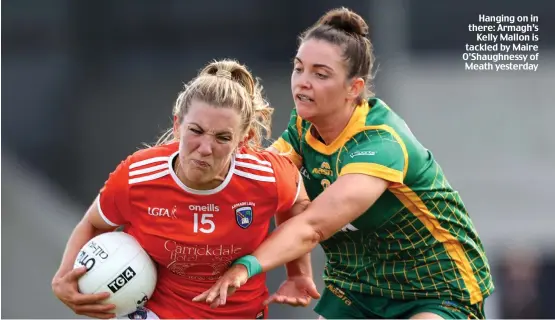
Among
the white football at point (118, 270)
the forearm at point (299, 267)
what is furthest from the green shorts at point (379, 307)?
the white football at point (118, 270)

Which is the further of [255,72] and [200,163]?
[255,72]

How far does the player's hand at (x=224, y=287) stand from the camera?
3.36 meters

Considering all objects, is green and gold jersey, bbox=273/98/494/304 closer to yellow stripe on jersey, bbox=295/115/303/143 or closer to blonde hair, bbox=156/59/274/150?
yellow stripe on jersey, bbox=295/115/303/143

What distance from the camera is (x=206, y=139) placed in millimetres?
3449

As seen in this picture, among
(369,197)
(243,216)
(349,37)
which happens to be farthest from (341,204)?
(349,37)

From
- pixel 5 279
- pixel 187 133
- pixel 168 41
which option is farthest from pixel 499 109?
pixel 187 133

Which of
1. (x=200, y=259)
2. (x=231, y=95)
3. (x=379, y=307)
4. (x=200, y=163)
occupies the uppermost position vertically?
(x=231, y=95)

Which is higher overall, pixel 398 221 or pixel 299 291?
pixel 398 221

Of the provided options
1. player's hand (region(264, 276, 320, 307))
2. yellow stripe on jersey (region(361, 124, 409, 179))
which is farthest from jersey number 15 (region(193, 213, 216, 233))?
yellow stripe on jersey (region(361, 124, 409, 179))

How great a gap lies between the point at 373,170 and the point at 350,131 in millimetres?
274

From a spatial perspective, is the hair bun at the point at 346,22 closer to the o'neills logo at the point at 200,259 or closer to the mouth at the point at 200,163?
the mouth at the point at 200,163

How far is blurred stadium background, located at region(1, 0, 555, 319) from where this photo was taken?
873 cm

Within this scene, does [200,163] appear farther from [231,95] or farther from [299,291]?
[299,291]

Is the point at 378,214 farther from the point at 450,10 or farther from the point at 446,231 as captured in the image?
the point at 450,10
